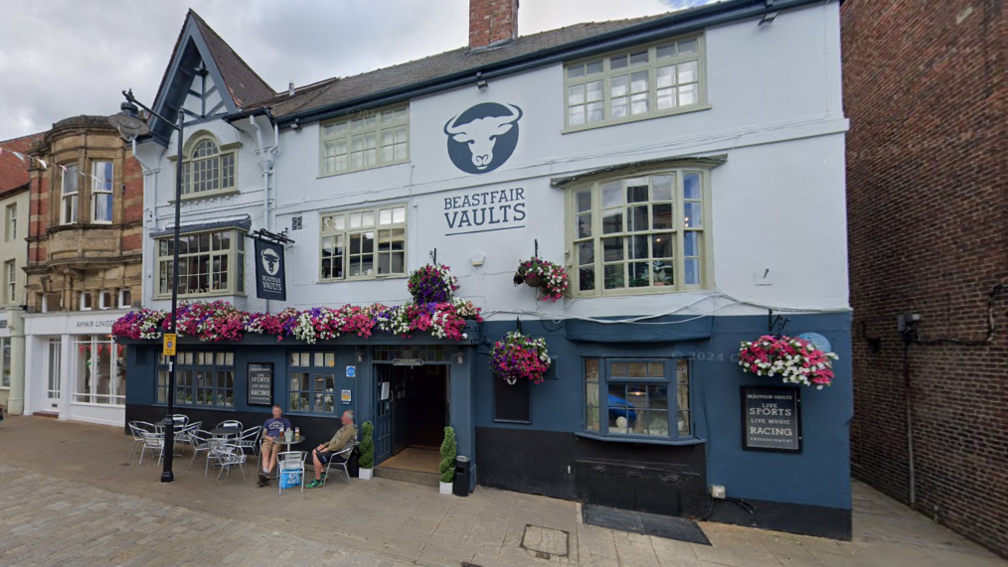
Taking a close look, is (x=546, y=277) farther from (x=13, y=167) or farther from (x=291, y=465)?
(x=13, y=167)

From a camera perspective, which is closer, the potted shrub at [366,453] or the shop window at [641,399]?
the shop window at [641,399]

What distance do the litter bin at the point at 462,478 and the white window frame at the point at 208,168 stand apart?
28.6ft

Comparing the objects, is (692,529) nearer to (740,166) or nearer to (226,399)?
(740,166)

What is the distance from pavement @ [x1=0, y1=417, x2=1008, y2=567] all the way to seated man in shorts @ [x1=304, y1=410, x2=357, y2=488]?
39 centimetres

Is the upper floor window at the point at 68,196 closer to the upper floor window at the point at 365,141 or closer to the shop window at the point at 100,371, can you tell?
the shop window at the point at 100,371

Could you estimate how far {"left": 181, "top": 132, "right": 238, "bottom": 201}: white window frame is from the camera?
34.5 ft

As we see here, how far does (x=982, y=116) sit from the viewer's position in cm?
622

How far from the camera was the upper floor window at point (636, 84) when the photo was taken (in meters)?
7.27

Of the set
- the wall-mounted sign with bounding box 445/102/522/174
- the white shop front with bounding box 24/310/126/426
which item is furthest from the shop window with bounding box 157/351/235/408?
the wall-mounted sign with bounding box 445/102/522/174

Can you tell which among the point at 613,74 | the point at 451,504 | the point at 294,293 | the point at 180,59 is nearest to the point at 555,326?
the point at 451,504

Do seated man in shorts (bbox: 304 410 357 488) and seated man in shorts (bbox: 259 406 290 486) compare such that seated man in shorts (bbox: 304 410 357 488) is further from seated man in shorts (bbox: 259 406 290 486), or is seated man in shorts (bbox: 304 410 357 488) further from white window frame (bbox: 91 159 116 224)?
white window frame (bbox: 91 159 116 224)

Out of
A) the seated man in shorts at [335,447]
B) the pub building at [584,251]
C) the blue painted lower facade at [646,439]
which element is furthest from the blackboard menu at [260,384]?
the seated man in shorts at [335,447]

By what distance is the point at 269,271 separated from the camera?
28.3ft

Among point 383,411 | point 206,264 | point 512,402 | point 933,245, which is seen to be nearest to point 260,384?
point 383,411
